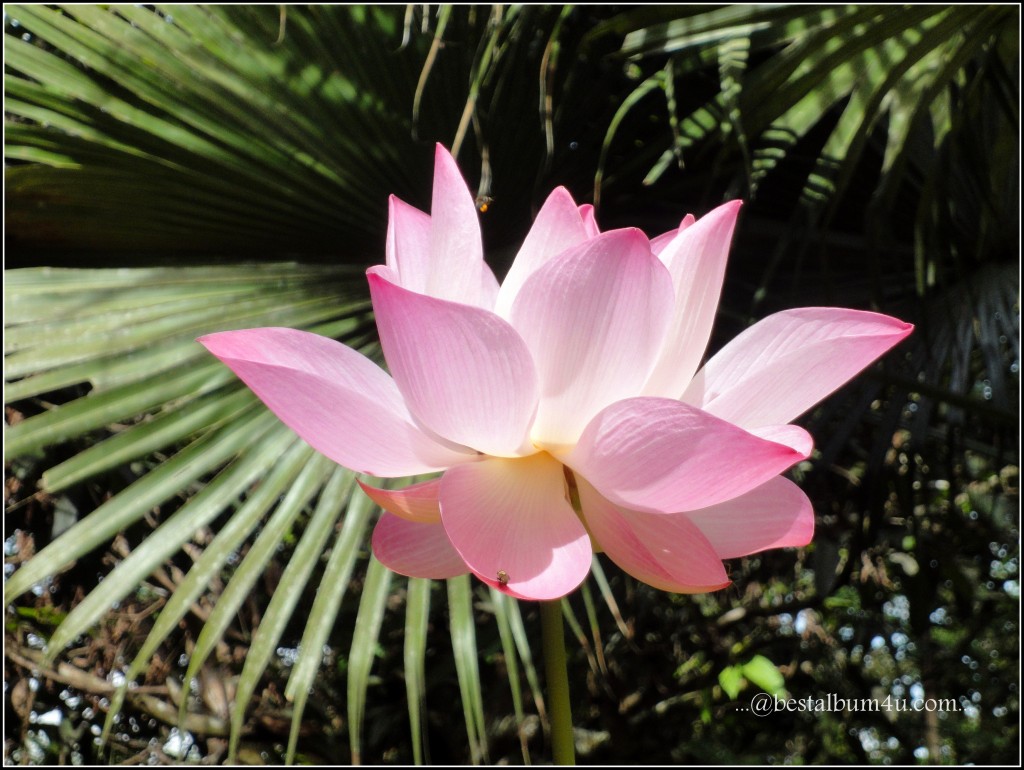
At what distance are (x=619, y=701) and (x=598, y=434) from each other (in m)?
1.54

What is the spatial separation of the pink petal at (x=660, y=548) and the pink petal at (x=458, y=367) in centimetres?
4

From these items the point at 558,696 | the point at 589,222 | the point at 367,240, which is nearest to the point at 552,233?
the point at 589,222

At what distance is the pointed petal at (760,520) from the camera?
25 centimetres

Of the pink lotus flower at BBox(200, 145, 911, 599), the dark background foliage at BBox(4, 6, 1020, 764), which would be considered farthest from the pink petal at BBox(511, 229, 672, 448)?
the dark background foliage at BBox(4, 6, 1020, 764)

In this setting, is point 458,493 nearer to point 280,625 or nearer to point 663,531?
point 663,531

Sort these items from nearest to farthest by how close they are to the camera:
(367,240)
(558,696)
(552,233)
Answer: (558,696), (552,233), (367,240)

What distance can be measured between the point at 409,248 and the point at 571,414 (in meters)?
0.10

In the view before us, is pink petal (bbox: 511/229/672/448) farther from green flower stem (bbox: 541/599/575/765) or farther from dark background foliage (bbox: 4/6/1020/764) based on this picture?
dark background foliage (bbox: 4/6/1020/764)

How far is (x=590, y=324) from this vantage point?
0.86ft

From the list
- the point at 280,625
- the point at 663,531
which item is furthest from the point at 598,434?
the point at 280,625

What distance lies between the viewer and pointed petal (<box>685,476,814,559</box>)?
0.25 meters

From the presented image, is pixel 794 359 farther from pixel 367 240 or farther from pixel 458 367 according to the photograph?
pixel 367 240

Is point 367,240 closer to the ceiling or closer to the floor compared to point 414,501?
closer to the ceiling

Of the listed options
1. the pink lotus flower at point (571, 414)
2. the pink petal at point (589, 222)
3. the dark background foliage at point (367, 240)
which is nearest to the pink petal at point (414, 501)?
the pink lotus flower at point (571, 414)
